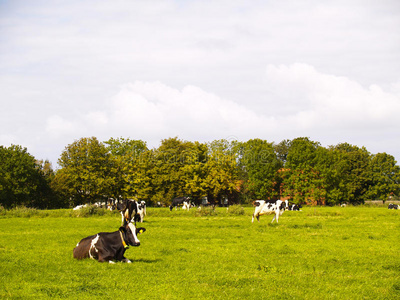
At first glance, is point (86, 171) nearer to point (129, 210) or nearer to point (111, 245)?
point (129, 210)

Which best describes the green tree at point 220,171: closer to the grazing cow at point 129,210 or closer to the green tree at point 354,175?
the green tree at point 354,175

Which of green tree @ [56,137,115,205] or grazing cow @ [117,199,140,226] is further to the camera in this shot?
green tree @ [56,137,115,205]

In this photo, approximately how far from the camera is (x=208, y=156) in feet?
288

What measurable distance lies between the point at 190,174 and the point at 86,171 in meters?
21.0

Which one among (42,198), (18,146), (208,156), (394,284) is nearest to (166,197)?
(208,156)

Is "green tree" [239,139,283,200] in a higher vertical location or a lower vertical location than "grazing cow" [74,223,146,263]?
higher

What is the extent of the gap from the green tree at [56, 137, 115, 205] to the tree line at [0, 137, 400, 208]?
0.48 feet

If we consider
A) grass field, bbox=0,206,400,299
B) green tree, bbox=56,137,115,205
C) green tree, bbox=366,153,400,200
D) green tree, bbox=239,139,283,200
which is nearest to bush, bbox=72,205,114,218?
grass field, bbox=0,206,400,299

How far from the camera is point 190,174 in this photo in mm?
81625

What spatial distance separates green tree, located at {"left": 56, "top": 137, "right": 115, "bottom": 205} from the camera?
6994cm

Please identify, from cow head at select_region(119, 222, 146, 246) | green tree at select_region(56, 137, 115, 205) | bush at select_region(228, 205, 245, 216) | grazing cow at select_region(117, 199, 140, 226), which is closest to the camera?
cow head at select_region(119, 222, 146, 246)

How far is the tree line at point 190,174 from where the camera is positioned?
70.4 m

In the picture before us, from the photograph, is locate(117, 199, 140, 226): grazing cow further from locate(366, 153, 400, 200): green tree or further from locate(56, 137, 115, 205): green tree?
locate(366, 153, 400, 200): green tree

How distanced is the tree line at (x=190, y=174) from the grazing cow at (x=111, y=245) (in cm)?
5689
